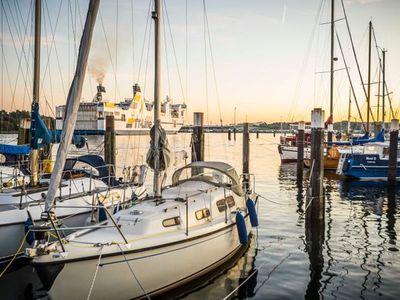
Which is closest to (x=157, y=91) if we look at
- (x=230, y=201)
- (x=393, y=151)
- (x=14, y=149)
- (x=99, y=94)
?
(x=230, y=201)

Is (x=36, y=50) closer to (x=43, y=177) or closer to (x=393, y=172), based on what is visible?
(x=43, y=177)

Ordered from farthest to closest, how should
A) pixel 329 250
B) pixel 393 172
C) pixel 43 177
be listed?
pixel 393 172 < pixel 43 177 < pixel 329 250

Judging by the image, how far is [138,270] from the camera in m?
8.41

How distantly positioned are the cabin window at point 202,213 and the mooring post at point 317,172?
20.3 ft

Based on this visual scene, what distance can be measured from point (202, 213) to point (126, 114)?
9381 cm

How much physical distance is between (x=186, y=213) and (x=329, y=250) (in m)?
6.15

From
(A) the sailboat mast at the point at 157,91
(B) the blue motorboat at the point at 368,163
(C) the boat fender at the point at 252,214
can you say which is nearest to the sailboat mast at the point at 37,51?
(A) the sailboat mast at the point at 157,91

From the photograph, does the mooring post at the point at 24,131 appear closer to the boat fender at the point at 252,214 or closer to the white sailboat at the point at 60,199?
the white sailboat at the point at 60,199

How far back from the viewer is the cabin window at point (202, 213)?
10613mm

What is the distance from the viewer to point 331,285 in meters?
10.3

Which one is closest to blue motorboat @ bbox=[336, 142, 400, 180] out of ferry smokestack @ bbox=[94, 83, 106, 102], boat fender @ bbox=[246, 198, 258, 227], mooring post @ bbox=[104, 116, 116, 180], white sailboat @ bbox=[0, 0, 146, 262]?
mooring post @ bbox=[104, 116, 116, 180]

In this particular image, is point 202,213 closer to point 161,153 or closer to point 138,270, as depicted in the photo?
point 161,153

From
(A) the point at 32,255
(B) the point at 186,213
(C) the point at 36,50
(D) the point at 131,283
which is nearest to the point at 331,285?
(B) the point at 186,213

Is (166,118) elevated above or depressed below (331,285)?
above
